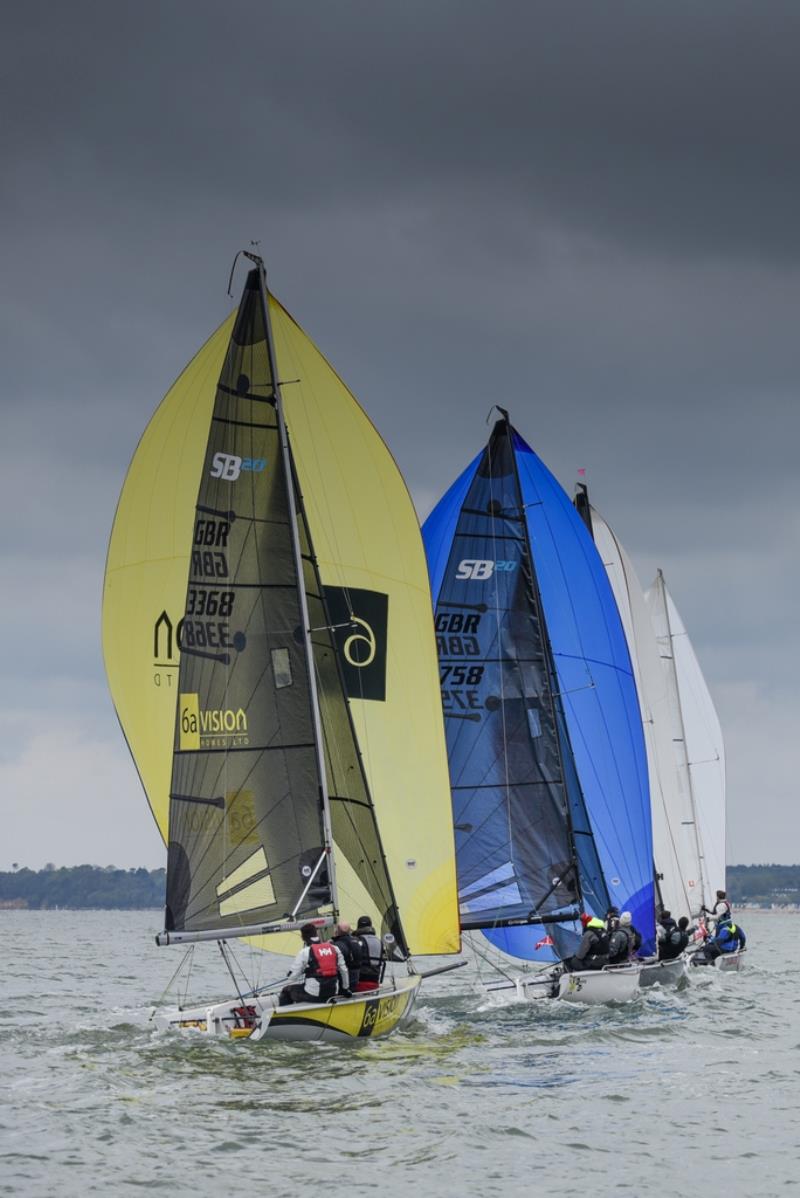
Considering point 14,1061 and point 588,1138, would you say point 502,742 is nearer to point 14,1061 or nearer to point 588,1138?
point 14,1061

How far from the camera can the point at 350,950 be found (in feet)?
59.0

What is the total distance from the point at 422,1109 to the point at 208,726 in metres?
5.41

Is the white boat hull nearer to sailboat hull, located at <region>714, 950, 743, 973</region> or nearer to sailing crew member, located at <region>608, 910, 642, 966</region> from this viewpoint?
sailing crew member, located at <region>608, 910, 642, 966</region>

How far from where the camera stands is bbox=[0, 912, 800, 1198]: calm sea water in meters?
12.5

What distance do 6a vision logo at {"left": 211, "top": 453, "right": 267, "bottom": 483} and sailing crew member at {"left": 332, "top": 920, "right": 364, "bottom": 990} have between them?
5.50 meters

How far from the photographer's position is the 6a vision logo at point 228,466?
62.2 ft

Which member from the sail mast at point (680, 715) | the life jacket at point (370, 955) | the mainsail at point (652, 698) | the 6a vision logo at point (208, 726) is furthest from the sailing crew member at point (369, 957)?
the sail mast at point (680, 715)

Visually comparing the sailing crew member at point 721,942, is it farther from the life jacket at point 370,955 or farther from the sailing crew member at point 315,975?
the sailing crew member at point 315,975

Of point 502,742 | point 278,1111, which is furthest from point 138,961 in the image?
point 278,1111

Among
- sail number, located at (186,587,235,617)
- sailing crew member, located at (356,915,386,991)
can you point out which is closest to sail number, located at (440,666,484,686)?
sail number, located at (186,587,235,617)

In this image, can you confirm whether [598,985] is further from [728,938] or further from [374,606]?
[728,938]

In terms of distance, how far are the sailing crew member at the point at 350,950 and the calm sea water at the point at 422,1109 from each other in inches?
Result: 32.0

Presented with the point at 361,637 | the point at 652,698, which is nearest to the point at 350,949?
the point at 361,637

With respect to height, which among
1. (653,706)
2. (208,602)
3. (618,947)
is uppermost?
(653,706)
